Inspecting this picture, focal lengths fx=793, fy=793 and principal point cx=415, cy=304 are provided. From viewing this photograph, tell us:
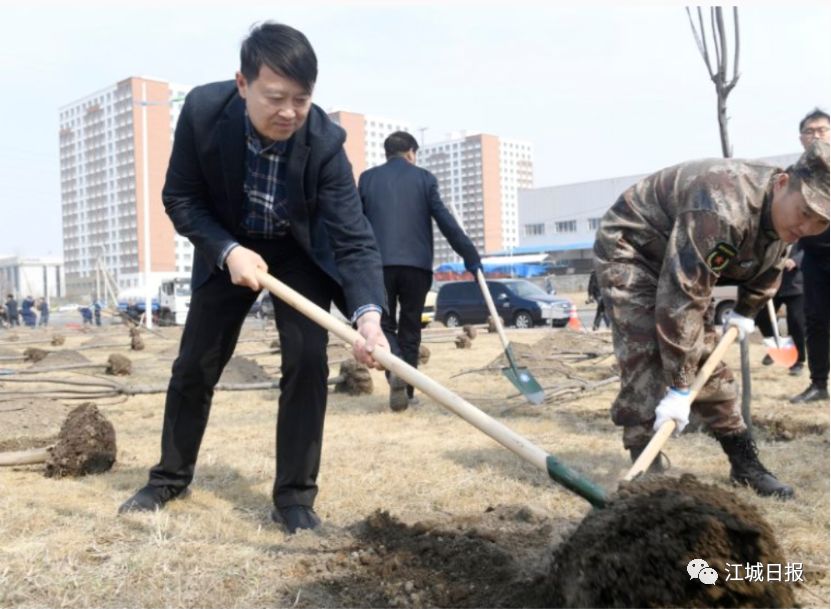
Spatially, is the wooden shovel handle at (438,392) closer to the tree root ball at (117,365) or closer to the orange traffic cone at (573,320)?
the tree root ball at (117,365)

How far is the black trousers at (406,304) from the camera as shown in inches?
223

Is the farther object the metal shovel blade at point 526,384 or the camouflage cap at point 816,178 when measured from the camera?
the metal shovel blade at point 526,384

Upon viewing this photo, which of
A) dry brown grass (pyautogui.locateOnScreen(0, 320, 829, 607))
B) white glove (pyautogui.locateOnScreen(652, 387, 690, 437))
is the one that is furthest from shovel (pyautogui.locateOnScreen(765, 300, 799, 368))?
white glove (pyautogui.locateOnScreen(652, 387, 690, 437))

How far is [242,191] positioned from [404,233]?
2.72 meters

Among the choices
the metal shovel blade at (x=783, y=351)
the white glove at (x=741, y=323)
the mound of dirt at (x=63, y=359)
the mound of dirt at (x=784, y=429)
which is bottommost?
the mound of dirt at (x=784, y=429)

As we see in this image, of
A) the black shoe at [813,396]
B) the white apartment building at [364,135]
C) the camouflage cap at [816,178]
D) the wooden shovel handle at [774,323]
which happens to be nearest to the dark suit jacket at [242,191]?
the camouflage cap at [816,178]

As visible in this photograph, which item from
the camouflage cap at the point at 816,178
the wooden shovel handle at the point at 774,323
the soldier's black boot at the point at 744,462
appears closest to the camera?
the camouflage cap at the point at 816,178

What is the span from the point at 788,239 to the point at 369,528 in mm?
1875

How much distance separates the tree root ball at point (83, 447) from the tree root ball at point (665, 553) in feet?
8.11

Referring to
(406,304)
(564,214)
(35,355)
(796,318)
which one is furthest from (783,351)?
(564,214)

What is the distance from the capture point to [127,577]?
238 cm

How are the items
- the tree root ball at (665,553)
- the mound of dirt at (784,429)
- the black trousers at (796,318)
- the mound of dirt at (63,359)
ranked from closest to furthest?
the tree root ball at (665,553) → the mound of dirt at (784,429) → the black trousers at (796,318) → the mound of dirt at (63,359)

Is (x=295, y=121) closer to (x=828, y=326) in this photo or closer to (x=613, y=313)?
(x=613, y=313)

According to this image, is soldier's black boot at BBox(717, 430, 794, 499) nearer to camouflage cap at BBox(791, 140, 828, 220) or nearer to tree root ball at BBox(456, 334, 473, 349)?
camouflage cap at BBox(791, 140, 828, 220)
